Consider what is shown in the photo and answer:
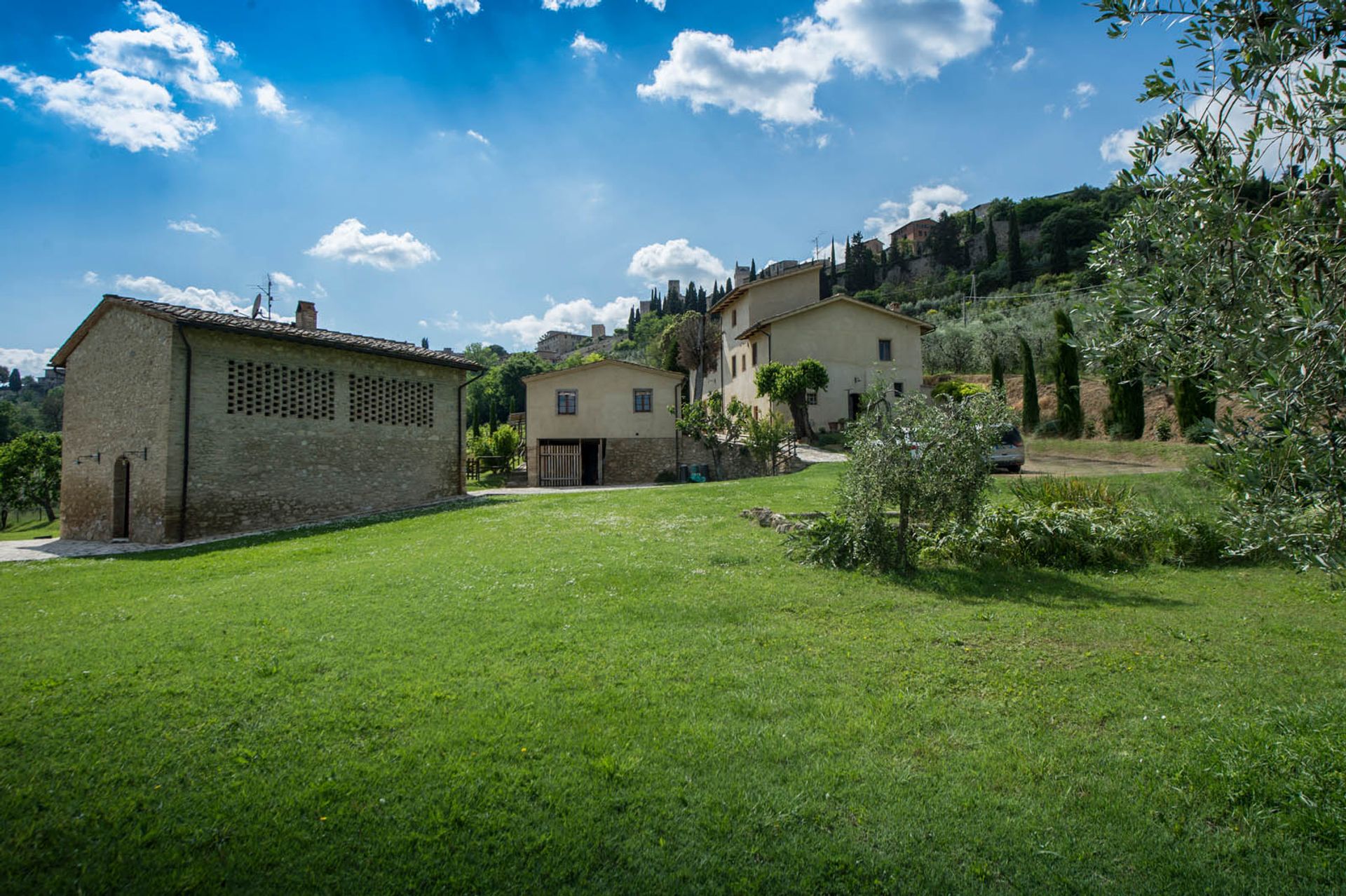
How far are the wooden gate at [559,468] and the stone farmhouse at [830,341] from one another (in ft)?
39.6

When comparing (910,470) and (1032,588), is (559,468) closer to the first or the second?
(910,470)

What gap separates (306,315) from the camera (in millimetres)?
27109

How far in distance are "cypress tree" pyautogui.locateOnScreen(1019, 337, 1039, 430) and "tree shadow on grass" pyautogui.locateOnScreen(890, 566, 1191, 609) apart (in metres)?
27.3

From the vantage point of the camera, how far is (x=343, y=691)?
5.29 metres

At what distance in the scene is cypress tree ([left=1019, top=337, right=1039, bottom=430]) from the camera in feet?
113

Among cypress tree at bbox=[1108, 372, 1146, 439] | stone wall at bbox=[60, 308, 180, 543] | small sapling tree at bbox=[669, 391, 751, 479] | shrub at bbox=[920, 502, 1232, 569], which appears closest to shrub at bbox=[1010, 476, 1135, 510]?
shrub at bbox=[920, 502, 1232, 569]

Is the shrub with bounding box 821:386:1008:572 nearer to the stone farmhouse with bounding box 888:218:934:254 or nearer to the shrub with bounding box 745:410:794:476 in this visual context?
the shrub with bounding box 745:410:794:476

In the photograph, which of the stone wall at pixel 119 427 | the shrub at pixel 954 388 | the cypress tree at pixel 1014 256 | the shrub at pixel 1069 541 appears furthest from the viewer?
the cypress tree at pixel 1014 256

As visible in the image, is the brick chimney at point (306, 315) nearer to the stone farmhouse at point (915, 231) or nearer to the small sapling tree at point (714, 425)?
the small sapling tree at point (714, 425)

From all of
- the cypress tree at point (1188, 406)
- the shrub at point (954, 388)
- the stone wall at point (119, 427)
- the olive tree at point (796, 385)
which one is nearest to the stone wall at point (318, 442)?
the stone wall at point (119, 427)

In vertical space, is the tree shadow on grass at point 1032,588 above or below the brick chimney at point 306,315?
below

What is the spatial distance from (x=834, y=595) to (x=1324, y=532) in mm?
5777

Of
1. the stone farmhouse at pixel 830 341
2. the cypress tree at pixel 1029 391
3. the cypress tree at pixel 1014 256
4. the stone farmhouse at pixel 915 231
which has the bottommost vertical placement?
the cypress tree at pixel 1029 391

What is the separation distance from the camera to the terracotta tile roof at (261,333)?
63.5 ft
